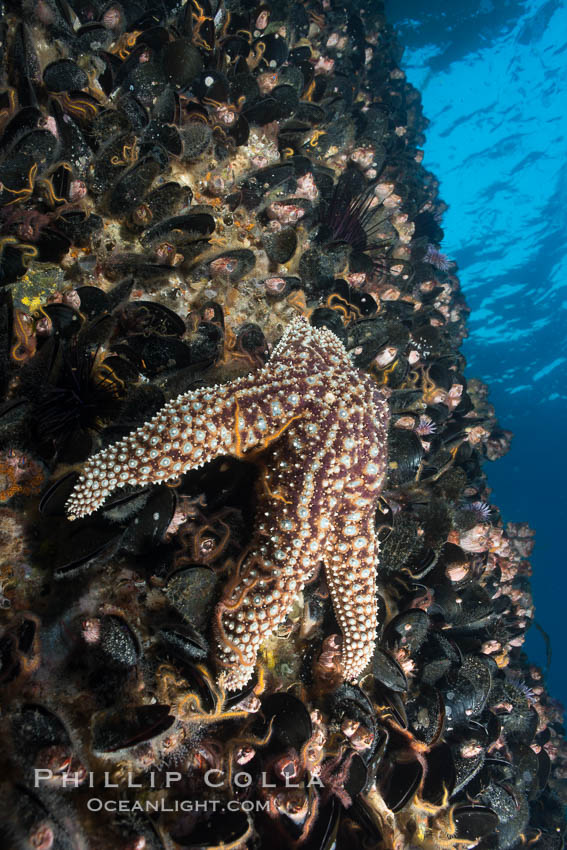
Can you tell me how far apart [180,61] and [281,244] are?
2422mm

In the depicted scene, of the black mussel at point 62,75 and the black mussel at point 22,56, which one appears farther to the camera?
the black mussel at point 62,75

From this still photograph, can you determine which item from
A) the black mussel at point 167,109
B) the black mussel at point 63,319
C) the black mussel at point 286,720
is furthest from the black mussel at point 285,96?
the black mussel at point 286,720

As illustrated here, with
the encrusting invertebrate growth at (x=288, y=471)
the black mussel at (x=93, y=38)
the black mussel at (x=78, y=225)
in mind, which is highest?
the black mussel at (x=93, y=38)

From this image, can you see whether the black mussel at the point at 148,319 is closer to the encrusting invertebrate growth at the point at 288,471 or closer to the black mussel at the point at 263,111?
the encrusting invertebrate growth at the point at 288,471

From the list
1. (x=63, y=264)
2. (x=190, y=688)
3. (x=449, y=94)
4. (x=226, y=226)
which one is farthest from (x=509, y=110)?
(x=190, y=688)

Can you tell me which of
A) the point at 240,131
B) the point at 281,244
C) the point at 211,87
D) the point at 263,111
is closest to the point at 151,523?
the point at 281,244

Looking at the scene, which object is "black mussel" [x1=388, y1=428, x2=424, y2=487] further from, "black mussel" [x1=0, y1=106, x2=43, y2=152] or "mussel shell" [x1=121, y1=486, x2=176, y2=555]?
"black mussel" [x1=0, y1=106, x2=43, y2=152]

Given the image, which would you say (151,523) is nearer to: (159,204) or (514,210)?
(159,204)

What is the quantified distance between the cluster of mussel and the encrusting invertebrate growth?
1.20ft

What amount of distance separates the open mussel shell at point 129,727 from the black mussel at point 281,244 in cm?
481

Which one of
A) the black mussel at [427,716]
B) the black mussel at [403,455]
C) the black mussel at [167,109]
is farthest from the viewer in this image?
Answer: the black mussel at [403,455]

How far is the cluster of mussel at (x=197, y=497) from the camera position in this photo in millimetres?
2990

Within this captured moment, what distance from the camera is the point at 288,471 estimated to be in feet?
11.7

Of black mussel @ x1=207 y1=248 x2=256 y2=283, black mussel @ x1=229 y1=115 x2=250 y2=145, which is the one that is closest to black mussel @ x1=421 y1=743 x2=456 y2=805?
black mussel @ x1=207 y1=248 x2=256 y2=283
